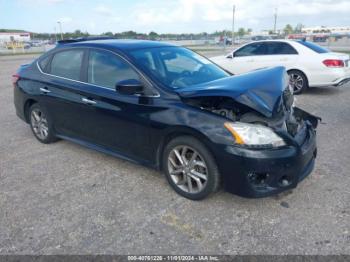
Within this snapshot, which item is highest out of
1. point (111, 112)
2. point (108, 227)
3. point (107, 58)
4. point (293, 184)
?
point (107, 58)

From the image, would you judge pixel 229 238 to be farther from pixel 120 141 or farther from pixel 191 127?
pixel 120 141

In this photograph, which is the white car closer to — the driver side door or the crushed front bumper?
the crushed front bumper

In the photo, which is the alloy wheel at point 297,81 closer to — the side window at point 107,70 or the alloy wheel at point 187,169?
the side window at point 107,70

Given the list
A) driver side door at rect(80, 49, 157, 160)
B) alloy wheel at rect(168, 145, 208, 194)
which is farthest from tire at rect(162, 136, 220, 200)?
driver side door at rect(80, 49, 157, 160)

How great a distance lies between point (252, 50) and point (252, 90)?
6673 mm

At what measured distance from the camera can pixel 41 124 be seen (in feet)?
16.3

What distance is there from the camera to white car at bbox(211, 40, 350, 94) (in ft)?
26.2

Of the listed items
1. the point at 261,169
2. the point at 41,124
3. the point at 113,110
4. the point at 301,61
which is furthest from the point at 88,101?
the point at 301,61

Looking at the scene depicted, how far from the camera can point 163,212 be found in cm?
309

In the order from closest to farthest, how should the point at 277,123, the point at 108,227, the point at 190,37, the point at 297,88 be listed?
1. the point at 108,227
2. the point at 277,123
3. the point at 297,88
4. the point at 190,37

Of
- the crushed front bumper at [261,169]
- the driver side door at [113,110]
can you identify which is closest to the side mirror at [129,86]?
the driver side door at [113,110]

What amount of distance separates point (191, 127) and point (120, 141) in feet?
3.63

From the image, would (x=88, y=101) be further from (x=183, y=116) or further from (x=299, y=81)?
(x=299, y=81)

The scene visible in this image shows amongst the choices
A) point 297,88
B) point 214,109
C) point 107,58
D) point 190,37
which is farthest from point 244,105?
point 190,37
